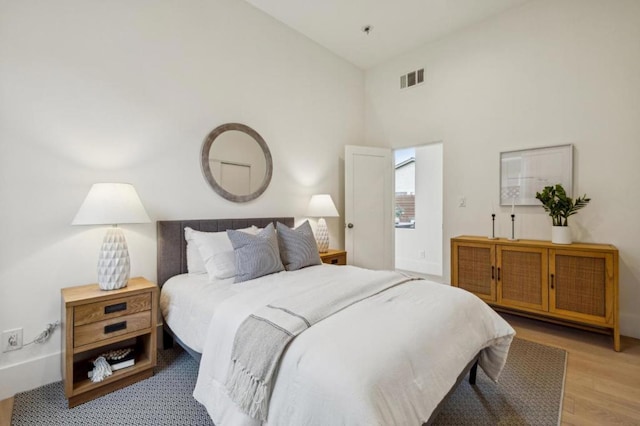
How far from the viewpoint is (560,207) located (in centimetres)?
278

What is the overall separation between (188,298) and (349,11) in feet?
10.6

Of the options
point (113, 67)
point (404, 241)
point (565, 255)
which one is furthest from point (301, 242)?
point (404, 241)

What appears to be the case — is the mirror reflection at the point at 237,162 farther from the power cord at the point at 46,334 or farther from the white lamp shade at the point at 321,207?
the power cord at the point at 46,334

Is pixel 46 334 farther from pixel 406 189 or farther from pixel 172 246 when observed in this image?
pixel 406 189

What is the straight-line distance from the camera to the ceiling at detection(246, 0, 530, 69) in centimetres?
313

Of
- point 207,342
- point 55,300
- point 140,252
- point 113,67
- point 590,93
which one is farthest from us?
point 590,93

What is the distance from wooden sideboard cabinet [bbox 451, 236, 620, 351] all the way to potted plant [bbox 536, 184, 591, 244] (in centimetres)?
11

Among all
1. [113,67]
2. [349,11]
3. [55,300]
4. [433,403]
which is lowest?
[433,403]

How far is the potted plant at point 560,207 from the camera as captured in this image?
2762 mm

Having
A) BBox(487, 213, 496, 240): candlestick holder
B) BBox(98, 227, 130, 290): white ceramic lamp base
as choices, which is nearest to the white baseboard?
BBox(98, 227, 130, 290): white ceramic lamp base

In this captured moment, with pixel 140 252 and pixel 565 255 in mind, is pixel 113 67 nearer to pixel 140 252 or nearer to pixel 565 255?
pixel 140 252

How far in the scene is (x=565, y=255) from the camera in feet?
8.76

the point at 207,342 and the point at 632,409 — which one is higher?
the point at 207,342

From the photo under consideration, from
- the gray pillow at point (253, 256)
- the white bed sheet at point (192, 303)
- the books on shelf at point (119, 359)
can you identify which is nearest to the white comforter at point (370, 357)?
the white bed sheet at point (192, 303)
